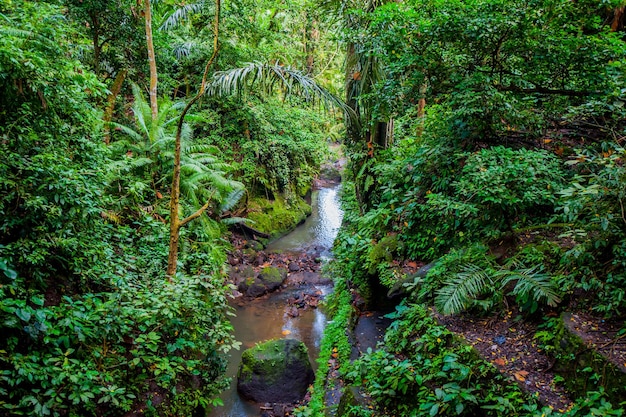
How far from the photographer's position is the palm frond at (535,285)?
3.26 metres

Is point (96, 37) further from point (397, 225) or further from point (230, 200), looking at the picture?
point (397, 225)

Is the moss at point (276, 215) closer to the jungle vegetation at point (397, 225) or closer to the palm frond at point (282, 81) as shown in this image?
the palm frond at point (282, 81)

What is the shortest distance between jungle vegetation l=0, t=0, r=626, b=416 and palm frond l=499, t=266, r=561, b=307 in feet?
0.06

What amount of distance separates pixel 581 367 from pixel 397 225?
3.52 meters

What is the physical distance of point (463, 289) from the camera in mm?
3793

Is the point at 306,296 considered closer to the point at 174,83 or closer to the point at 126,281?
the point at 126,281

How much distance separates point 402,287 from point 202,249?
11.8 feet

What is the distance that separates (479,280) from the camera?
3898 millimetres

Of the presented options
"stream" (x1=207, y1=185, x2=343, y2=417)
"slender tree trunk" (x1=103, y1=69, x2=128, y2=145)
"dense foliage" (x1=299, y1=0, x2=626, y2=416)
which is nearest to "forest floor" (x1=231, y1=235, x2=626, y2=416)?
"dense foliage" (x1=299, y1=0, x2=626, y2=416)

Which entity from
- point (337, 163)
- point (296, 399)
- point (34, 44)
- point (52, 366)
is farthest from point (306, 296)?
point (337, 163)

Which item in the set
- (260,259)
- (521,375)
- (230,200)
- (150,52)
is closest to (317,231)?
(260,259)

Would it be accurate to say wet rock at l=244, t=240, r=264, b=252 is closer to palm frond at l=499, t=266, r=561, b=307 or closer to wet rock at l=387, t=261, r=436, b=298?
wet rock at l=387, t=261, r=436, b=298

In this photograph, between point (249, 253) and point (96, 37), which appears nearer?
point (96, 37)

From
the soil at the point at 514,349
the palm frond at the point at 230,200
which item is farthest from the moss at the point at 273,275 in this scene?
the soil at the point at 514,349
